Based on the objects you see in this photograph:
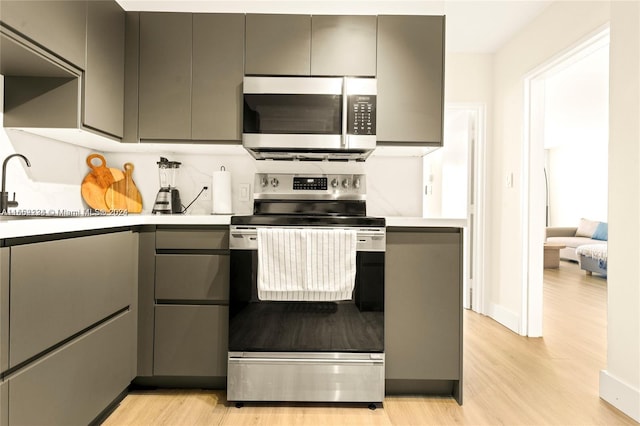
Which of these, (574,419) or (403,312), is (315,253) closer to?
(403,312)

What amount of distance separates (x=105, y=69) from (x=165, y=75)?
1.02 ft

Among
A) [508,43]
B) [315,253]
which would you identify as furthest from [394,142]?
[508,43]

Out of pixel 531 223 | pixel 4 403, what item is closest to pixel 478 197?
pixel 531 223

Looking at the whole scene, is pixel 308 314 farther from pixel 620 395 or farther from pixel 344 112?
pixel 620 395

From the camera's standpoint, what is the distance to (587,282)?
533 cm

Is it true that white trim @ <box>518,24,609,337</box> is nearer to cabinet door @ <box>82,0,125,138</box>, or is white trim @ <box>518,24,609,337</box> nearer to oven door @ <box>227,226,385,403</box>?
oven door @ <box>227,226,385,403</box>

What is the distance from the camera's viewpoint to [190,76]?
2.24 meters

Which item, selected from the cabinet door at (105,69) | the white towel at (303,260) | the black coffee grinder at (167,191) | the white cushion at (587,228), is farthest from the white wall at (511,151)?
the white cushion at (587,228)

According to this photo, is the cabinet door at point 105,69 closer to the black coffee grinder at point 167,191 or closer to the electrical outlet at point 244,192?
the black coffee grinder at point 167,191

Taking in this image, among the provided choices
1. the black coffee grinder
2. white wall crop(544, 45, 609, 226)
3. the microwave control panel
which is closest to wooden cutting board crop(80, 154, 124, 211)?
the black coffee grinder

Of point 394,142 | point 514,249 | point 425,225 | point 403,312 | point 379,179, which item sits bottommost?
point 403,312

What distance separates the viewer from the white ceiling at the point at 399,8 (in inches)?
104

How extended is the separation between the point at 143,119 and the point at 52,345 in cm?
135

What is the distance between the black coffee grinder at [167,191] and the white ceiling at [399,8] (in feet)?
3.65
